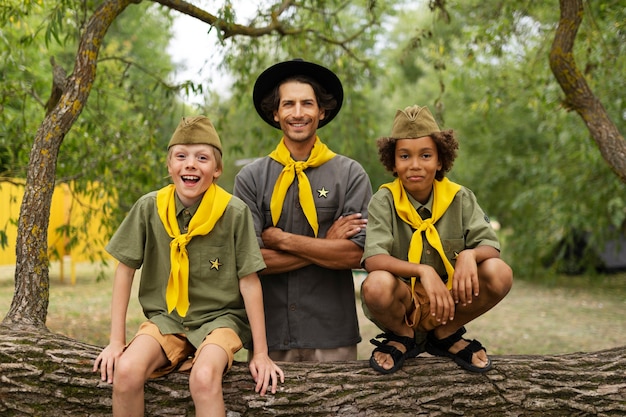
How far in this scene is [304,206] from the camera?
316 centimetres

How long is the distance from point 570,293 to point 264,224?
9.95 m

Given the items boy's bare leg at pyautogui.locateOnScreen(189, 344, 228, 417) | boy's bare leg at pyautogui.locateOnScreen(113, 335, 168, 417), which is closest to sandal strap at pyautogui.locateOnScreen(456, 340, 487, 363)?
boy's bare leg at pyautogui.locateOnScreen(189, 344, 228, 417)

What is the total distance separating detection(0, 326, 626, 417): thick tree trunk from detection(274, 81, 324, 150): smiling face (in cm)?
107

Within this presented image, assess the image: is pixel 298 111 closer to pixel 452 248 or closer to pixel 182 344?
pixel 452 248

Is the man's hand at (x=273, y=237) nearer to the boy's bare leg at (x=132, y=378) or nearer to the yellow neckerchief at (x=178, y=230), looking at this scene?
the yellow neckerchief at (x=178, y=230)

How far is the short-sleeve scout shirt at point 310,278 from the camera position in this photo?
321 cm

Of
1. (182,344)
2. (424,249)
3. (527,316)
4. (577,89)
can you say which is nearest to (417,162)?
(424,249)

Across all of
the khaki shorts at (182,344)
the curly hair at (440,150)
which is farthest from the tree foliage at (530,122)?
the khaki shorts at (182,344)

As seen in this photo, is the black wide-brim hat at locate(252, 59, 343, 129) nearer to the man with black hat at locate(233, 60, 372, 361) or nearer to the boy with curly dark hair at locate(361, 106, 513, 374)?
the man with black hat at locate(233, 60, 372, 361)

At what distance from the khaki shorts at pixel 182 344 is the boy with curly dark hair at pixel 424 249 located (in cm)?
57

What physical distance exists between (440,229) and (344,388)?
0.81 m

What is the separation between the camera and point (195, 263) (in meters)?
2.81

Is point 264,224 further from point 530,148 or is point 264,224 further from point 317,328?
point 530,148

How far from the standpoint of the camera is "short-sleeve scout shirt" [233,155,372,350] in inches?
126
